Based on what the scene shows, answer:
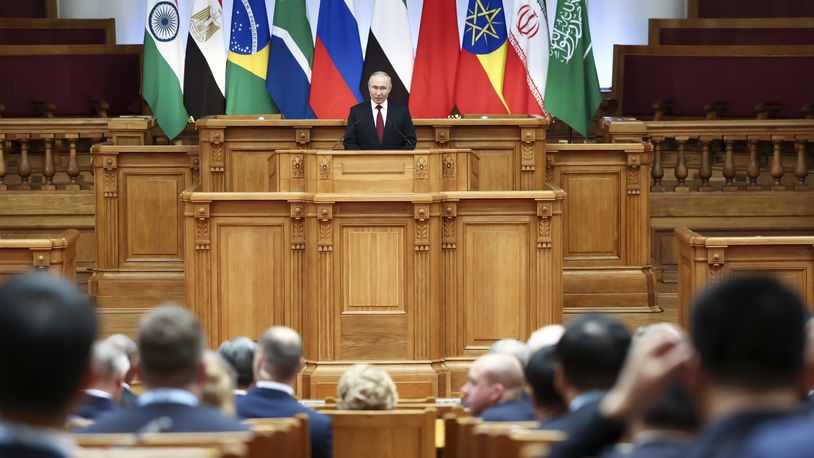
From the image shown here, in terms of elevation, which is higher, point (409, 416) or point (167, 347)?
point (167, 347)

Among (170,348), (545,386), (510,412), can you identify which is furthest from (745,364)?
(510,412)

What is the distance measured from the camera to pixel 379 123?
26.7 ft

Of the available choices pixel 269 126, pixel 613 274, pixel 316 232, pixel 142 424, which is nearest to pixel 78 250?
pixel 269 126

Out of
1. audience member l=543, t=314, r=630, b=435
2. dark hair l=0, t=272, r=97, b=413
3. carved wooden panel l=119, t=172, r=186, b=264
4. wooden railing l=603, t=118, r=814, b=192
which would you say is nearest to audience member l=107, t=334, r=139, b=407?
audience member l=543, t=314, r=630, b=435

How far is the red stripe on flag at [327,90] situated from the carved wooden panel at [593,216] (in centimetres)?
179

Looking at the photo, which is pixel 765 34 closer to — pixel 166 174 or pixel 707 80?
pixel 707 80

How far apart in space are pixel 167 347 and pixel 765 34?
9208mm

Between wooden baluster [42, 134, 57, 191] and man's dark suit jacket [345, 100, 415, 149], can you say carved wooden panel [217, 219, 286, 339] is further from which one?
wooden baluster [42, 134, 57, 191]

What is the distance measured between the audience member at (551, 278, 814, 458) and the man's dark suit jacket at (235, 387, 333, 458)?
2144 millimetres

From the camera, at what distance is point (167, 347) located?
9.01 ft

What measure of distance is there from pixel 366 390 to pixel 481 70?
555 cm

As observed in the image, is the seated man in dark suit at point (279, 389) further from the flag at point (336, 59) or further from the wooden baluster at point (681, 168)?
the wooden baluster at point (681, 168)

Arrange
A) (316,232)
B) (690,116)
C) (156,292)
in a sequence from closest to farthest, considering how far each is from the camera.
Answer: (316,232) < (156,292) < (690,116)

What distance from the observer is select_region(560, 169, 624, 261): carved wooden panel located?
28.9 feet
